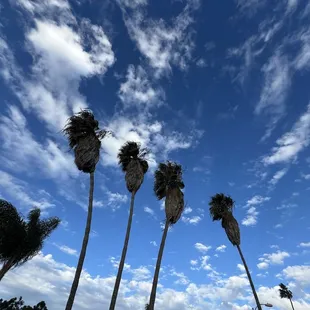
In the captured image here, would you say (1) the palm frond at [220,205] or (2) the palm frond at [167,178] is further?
(1) the palm frond at [220,205]

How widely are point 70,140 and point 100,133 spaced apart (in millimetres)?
2827

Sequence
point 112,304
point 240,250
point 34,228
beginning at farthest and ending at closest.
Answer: point 240,250
point 34,228
point 112,304

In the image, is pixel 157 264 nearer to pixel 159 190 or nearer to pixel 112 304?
pixel 112 304

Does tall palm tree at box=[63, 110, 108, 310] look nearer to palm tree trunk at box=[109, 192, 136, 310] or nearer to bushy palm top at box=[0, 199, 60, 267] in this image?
palm tree trunk at box=[109, 192, 136, 310]

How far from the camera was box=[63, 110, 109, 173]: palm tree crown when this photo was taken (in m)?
26.2

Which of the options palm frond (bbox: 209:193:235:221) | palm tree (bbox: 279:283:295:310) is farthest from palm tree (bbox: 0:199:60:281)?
palm tree (bbox: 279:283:295:310)

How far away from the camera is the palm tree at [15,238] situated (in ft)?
100

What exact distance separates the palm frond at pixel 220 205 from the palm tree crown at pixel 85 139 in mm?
19668

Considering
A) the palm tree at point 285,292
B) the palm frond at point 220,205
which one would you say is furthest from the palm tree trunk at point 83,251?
the palm tree at point 285,292

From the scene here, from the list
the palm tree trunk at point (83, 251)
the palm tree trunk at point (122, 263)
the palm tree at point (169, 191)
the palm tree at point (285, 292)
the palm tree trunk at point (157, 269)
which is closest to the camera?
the palm tree trunk at point (83, 251)

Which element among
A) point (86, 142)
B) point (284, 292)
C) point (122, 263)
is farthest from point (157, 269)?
point (284, 292)

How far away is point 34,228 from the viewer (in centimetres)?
3388

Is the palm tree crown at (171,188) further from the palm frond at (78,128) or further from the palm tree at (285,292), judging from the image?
the palm tree at (285,292)

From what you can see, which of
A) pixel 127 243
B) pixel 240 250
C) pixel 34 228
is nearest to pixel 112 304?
pixel 127 243
